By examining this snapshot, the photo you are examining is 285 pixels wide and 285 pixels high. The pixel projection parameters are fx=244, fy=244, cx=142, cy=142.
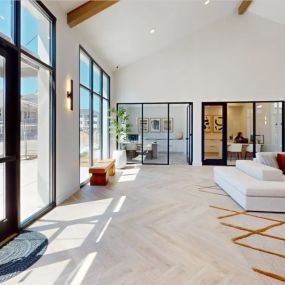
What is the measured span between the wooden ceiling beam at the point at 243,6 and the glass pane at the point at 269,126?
3255 mm

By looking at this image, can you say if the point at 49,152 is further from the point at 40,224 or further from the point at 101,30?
the point at 101,30

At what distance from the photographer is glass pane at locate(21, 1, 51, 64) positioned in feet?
11.5

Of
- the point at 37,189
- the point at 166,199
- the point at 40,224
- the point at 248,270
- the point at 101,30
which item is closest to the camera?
the point at 248,270

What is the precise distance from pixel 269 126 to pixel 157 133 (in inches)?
186

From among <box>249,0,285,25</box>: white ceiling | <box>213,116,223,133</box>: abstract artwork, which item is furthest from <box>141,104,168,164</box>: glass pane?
<box>249,0,285,25</box>: white ceiling

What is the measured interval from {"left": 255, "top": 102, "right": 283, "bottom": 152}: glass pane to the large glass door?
8.37 m

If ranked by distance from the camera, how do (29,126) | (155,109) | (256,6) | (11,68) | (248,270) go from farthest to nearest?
(155,109) → (256,6) → (29,126) → (11,68) → (248,270)

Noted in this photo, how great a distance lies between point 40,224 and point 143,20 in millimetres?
5426

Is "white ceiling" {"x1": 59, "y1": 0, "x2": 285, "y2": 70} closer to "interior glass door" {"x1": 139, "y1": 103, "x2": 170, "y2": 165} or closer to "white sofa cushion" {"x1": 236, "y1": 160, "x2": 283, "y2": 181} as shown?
"interior glass door" {"x1": 139, "y1": 103, "x2": 170, "y2": 165}

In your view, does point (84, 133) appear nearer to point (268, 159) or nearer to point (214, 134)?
point (268, 159)

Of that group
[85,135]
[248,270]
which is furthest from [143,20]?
[248,270]

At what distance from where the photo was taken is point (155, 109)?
10766 millimetres

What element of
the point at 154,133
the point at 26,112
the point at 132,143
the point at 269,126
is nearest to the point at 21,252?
the point at 26,112

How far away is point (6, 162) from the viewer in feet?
10.0
